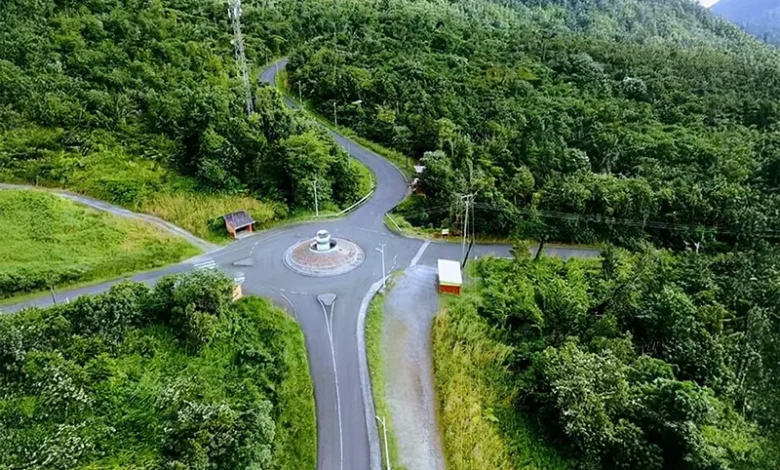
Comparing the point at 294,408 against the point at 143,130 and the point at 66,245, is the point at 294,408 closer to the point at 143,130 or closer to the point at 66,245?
the point at 66,245

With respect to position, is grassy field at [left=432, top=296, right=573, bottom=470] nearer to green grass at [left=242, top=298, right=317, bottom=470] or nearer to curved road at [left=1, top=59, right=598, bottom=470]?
curved road at [left=1, top=59, right=598, bottom=470]

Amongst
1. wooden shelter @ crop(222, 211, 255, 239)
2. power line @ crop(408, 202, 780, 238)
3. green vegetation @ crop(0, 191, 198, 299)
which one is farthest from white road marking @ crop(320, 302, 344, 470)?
power line @ crop(408, 202, 780, 238)

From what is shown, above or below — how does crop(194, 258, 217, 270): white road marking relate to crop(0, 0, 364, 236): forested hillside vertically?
below

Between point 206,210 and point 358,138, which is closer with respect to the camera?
point 206,210

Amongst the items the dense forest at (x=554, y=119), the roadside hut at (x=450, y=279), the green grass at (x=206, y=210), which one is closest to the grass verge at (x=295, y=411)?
the roadside hut at (x=450, y=279)

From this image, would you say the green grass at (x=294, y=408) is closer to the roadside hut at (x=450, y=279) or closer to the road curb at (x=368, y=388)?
the road curb at (x=368, y=388)

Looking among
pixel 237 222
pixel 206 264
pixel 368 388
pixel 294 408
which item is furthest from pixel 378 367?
pixel 237 222
